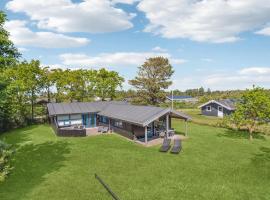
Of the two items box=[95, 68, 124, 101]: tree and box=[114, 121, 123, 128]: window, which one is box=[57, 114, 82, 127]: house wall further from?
box=[95, 68, 124, 101]: tree

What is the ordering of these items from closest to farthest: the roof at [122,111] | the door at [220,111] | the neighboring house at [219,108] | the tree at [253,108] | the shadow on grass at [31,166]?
the shadow on grass at [31,166], the roof at [122,111], the tree at [253,108], the neighboring house at [219,108], the door at [220,111]

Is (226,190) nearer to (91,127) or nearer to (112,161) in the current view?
(112,161)

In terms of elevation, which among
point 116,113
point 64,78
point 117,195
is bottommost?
point 117,195

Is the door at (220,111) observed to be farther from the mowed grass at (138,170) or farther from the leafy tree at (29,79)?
the leafy tree at (29,79)

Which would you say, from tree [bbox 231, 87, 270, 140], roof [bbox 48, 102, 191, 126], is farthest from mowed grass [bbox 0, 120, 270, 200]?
roof [bbox 48, 102, 191, 126]

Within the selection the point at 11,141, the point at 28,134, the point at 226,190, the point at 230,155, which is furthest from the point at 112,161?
the point at 28,134

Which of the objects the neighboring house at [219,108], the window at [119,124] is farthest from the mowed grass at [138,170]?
the neighboring house at [219,108]
